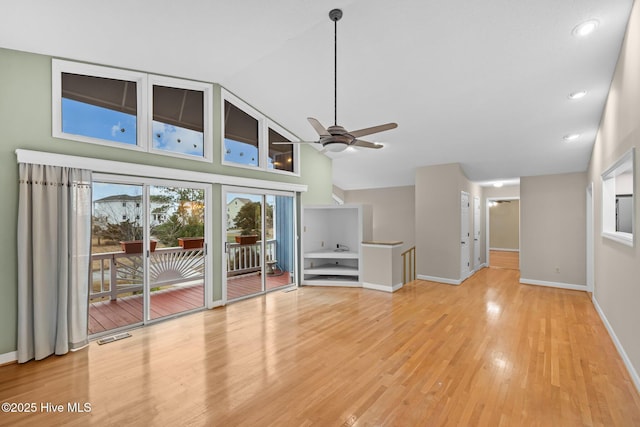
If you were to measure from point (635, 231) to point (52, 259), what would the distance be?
19.5ft

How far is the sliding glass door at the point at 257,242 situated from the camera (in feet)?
17.1

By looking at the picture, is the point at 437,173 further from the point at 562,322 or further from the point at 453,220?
the point at 562,322

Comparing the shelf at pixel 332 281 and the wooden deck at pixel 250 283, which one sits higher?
the wooden deck at pixel 250 283

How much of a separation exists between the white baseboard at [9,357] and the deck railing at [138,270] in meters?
0.82

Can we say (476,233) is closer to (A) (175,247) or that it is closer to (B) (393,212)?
(B) (393,212)

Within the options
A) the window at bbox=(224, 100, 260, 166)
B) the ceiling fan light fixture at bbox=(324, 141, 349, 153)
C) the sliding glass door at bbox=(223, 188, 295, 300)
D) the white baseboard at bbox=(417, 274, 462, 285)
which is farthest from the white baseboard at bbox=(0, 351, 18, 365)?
the white baseboard at bbox=(417, 274, 462, 285)

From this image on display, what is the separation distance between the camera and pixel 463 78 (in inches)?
149

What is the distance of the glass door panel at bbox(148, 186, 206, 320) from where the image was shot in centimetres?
421

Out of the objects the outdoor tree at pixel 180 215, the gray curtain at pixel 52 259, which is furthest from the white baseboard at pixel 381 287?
the gray curtain at pixel 52 259

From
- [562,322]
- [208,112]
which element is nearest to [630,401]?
[562,322]

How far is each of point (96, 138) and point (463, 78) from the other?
484 centimetres

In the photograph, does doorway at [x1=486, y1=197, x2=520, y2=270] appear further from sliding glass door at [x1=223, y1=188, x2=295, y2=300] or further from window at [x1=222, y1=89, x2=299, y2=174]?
window at [x1=222, y1=89, x2=299, y2=174]

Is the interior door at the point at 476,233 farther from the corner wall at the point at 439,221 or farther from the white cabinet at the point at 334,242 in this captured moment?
the white cabinet at the point at 334,242

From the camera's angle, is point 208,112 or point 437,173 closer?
point 208,112
